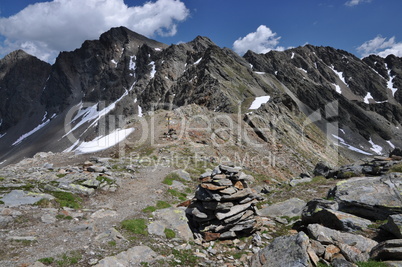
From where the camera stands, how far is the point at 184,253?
12.5m

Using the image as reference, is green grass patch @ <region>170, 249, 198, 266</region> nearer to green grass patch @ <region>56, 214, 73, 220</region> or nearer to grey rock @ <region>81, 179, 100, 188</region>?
green grass patch @ <region>56, 214, 73, 220</region>

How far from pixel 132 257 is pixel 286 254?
268 inches

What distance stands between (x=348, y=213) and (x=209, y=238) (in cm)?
806

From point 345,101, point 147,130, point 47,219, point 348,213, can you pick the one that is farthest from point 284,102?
point 345,101

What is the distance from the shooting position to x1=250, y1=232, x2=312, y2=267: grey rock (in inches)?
378

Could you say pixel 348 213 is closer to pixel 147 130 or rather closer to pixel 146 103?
pixel 147 130

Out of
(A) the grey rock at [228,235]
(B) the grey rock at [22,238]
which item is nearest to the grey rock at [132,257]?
(B) the grey rock at [22,238]

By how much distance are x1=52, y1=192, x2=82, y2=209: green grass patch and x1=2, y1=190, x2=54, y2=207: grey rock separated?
61 centimetres

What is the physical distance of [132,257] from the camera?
11195 mm

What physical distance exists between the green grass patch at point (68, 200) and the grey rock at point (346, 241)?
15.2m

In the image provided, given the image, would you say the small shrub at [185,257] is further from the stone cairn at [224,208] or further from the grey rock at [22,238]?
the grey rock at [22,238]

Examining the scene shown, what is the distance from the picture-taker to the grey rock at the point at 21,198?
50.8ft

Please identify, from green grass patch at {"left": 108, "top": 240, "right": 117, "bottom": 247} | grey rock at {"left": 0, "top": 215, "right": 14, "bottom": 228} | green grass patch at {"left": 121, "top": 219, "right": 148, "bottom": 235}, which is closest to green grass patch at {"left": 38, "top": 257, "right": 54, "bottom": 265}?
green grass patch at {"left": 108, "top": 240, "right": 117, "bottom": 247}

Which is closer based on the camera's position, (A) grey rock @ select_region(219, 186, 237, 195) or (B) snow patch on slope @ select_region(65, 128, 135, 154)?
(A) grey rock @ select_region(219, 186, 237, 195)
